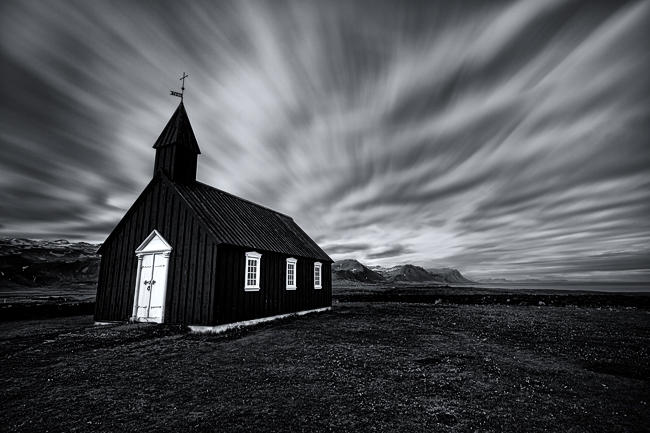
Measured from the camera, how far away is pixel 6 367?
9.83 meters

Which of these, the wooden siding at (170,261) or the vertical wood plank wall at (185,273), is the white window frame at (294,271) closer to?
the vertical wood plank wall at (185,273)

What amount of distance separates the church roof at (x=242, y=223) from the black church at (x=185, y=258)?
0.10m

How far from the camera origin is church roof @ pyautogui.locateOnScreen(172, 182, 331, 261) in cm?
1752

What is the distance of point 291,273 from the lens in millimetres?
22703

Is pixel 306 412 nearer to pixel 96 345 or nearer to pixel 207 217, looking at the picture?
pixel 96 345

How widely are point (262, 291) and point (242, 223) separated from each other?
15.3 feet

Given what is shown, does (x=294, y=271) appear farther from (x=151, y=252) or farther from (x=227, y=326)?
(x=151, y=252)

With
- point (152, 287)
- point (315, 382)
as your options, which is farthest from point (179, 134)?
point (315, 382)

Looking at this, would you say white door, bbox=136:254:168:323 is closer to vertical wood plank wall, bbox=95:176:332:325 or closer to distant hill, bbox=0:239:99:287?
vertical wood plank wall, bbox=95:176:332:325

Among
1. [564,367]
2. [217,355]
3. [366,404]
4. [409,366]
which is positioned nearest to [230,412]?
[366,404]

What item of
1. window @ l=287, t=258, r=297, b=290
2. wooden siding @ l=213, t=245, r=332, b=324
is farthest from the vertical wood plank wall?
window @ l=287, t=258, r=297, b=290

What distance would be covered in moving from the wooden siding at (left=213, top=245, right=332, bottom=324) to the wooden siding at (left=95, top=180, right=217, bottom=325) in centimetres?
75

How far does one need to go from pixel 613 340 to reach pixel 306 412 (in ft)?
56.0

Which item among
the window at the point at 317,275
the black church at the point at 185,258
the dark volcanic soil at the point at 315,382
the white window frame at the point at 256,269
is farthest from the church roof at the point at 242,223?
the dark volcanic soil at the point at 315,382
